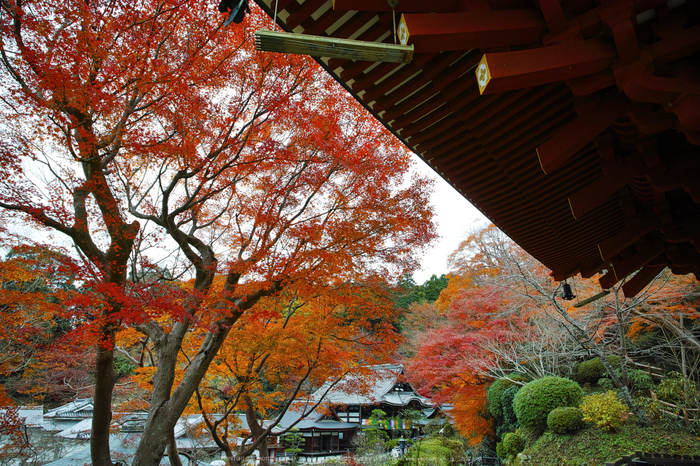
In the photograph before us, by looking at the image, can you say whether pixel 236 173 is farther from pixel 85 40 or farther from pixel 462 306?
pixel 462 306

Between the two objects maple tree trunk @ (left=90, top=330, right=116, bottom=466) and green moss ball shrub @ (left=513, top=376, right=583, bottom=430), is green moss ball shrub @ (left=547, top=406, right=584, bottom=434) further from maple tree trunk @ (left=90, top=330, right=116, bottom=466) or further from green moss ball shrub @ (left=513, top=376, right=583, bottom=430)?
maple tree trunk @ (left=90, top=330, right=116, bottom=466)

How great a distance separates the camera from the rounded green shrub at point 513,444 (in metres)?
11.7

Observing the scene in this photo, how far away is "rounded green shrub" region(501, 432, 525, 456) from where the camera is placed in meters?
11.7

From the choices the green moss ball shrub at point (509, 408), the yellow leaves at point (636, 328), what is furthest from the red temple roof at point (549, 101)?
the green moss ball shrub at point (509, 408)

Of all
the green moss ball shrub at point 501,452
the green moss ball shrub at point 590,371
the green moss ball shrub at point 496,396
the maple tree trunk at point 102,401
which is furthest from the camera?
the green moss ball shrub at point 496,396

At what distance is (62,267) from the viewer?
6.15m

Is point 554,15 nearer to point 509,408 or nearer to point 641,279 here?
point 641,279

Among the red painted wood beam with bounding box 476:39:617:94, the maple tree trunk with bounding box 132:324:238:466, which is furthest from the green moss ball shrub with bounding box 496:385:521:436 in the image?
the red painted wood beam with bounding box 476:39:617:94

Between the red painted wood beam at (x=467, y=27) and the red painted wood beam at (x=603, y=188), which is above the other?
the red painted wood beam at (x=467, y=27)

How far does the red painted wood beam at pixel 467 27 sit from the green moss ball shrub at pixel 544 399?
489 inches

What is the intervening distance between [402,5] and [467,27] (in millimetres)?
283

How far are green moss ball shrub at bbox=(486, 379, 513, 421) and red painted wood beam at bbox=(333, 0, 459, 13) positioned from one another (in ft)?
48.6

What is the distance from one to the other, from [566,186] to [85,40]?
23.8 ft

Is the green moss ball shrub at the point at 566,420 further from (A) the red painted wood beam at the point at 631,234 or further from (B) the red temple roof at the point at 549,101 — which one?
(A) the red painted wood beam at the point at 631,234
